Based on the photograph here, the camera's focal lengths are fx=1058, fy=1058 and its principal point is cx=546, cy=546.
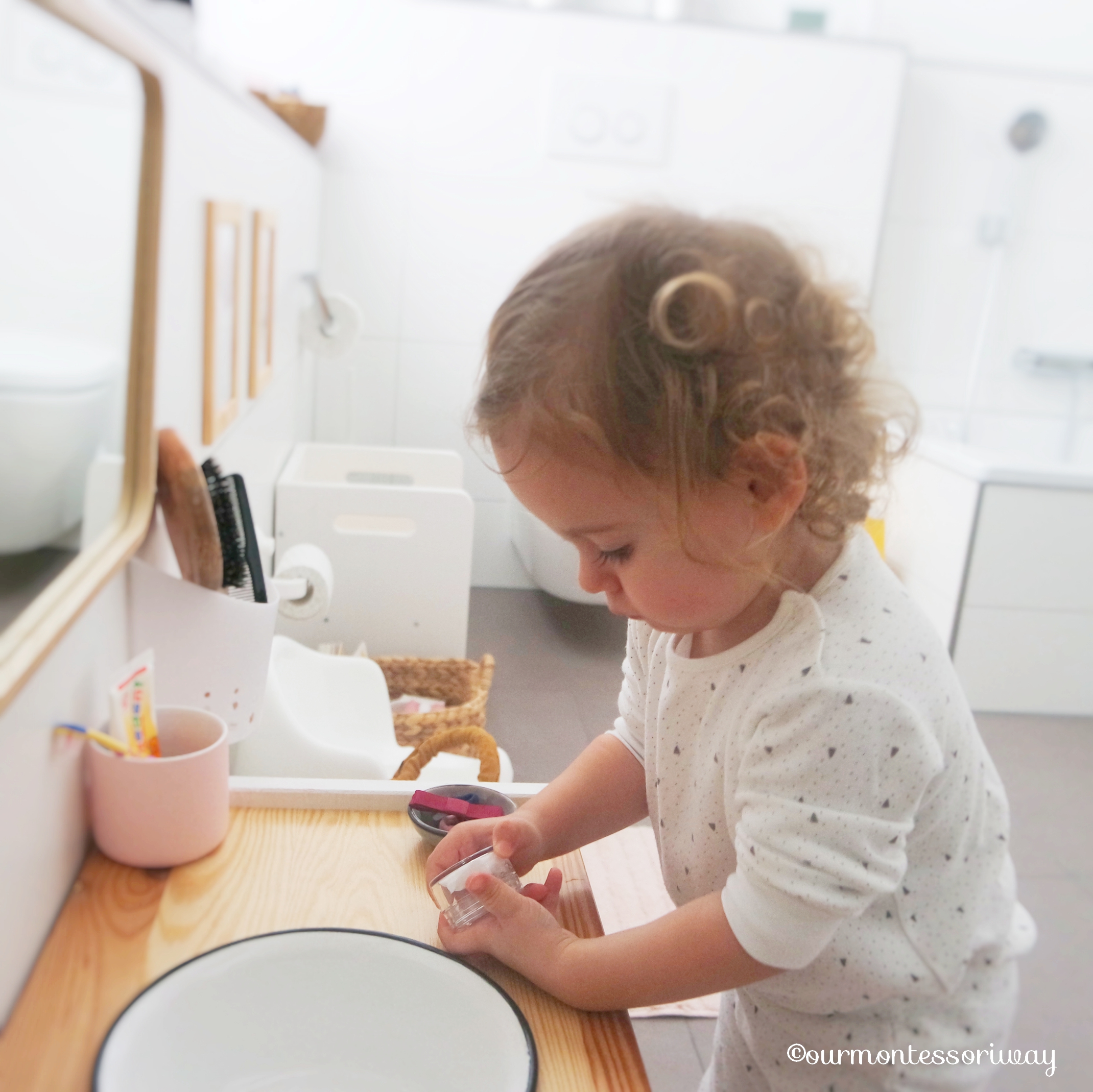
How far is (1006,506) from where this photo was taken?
2.61 meters

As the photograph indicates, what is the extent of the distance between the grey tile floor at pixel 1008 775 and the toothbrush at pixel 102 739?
97 cm

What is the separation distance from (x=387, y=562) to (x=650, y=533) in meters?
1.45

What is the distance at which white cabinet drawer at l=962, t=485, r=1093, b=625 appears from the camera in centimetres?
260

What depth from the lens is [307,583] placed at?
156 centimetres

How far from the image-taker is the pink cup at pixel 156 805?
0.67 metres

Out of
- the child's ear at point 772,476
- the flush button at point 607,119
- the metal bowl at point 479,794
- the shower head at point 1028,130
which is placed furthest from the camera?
the shower head at point 1028,130

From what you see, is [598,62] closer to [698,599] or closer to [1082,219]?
[1082,219]

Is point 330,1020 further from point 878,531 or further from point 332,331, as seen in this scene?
point 878,531

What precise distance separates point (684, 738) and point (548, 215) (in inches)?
98.0

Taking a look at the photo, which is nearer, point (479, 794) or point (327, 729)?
point (479, 794)

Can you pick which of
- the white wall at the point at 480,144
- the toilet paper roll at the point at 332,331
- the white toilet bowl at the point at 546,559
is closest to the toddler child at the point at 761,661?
the toilet paper roll at the point at 332,331

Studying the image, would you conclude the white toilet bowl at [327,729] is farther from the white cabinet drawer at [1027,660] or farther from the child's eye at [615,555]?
the white cabinet drawer at [1027,660]

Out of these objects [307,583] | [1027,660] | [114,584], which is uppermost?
[114,584]

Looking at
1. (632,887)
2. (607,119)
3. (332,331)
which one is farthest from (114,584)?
(607,119)
